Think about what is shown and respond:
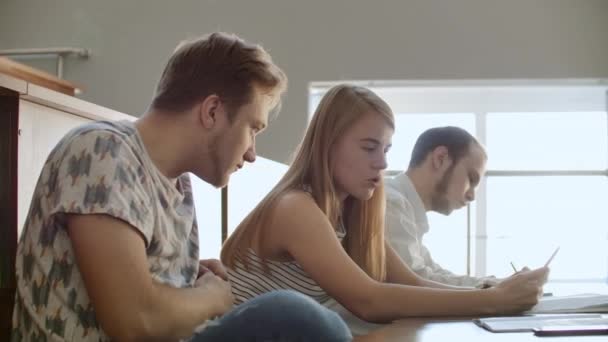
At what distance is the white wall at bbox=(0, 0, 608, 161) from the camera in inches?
190

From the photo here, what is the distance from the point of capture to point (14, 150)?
135cm

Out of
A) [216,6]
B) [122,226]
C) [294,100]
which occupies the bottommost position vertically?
[122,226]

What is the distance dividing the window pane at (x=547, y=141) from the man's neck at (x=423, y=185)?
2457 mm

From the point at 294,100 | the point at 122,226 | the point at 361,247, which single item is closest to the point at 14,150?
the point at 122,226

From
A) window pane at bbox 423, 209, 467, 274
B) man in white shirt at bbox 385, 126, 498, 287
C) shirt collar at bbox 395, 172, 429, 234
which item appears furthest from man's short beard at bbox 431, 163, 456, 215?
window pane at bbox 423, 209, 467, 274

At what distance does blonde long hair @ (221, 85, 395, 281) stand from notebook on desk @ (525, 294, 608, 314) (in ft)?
1.36

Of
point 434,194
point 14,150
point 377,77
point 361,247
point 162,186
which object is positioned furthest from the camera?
point 377,77

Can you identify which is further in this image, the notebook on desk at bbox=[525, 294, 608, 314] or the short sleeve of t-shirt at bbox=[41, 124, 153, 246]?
the notebook on desk at bbox=[525, 294, 608, 314]

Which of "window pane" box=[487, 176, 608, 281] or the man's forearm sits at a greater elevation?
the man's forearm

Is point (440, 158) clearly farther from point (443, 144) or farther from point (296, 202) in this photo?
point (296, 202)

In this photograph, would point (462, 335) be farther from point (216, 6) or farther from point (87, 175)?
point (216, 6)

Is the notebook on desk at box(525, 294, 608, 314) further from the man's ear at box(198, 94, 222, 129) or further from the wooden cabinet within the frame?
the wooden cabinet

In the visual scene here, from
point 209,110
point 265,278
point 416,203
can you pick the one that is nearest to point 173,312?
point 209,110

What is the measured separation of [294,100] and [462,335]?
3948 mm
